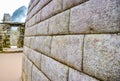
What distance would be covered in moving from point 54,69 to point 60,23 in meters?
0.40

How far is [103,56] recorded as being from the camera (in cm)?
100

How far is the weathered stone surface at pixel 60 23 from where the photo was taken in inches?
62.7

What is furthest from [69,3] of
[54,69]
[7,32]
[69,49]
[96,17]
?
[7,32]

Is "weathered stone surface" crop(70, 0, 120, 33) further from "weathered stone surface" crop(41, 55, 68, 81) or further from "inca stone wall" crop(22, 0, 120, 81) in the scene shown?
"weathered stone surface" crop(41, 55, 68, 81)

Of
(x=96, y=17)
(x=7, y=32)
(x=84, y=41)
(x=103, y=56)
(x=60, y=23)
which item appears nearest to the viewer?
(x=103, y=56)

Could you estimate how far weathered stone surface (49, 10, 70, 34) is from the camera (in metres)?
1.59

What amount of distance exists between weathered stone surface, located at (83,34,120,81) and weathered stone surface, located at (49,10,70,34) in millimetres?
421

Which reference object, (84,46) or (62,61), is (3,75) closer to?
(62,61)

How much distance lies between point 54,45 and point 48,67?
26 centimetres

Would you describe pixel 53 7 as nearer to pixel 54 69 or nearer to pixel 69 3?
pixel 69 3

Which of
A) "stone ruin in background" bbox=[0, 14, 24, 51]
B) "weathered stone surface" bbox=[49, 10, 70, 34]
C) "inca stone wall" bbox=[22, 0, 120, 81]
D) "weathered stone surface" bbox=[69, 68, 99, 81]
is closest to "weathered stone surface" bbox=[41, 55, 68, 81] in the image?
"inca stone wall" bbox=[22, 0, 120, 81]

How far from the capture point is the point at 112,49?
93cm

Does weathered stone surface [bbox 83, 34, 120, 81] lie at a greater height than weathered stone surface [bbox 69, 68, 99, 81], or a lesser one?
greater

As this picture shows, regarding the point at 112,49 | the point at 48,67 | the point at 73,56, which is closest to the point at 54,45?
the point at 48,67
